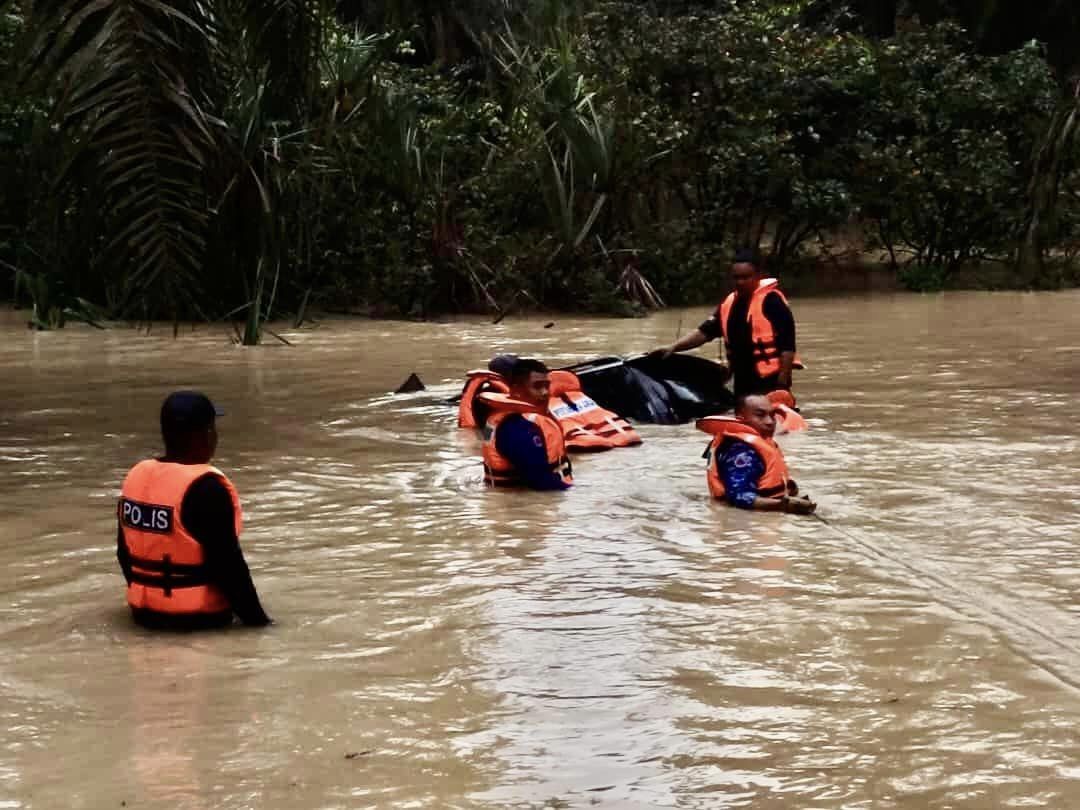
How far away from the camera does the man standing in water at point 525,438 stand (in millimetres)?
9344

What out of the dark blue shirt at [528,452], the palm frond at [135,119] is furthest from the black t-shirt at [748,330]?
the palm frond at [135,119]

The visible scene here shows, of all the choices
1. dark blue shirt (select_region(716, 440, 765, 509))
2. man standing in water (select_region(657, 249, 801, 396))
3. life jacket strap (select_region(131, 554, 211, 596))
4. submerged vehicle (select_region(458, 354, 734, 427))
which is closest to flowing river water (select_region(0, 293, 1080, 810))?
dark blue shirt (select_region(716, 440, 765, 509))

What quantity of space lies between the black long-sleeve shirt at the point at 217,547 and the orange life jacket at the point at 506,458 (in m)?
3.10

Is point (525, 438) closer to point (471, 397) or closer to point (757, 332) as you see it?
point (471, 397)

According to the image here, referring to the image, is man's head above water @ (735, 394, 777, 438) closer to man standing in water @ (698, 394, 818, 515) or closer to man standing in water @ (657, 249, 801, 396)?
man standing in water @ (698, 394, 818, 515)

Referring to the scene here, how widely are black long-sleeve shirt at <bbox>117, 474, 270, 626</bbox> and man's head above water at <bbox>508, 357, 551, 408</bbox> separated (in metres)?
3.08

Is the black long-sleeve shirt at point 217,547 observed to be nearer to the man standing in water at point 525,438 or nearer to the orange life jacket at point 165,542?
the orange life jacket at point 165,542

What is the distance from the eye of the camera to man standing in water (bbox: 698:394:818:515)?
890 centimetres

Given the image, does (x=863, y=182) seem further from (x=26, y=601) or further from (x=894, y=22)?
(x=26, y=601)

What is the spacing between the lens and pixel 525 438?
9.58 meters

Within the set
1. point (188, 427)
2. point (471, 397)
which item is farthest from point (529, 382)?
point (188, 427)

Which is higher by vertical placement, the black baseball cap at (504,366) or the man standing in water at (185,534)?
the black baseball cap at (504,366)

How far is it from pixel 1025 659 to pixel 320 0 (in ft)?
21.6

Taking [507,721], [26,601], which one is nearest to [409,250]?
[26,601]
